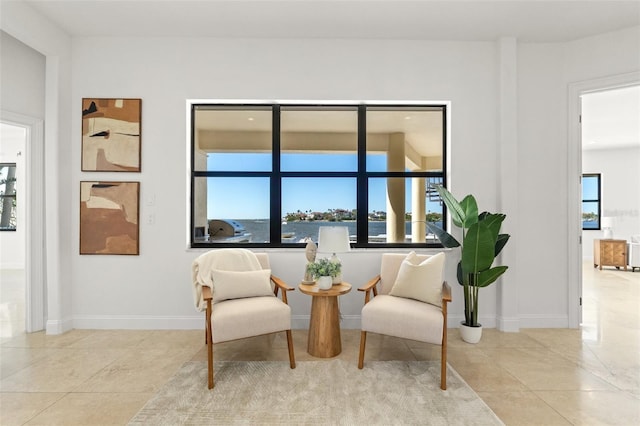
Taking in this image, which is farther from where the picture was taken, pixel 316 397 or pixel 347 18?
pixel 347 18

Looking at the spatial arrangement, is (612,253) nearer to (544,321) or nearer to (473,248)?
(544,321)

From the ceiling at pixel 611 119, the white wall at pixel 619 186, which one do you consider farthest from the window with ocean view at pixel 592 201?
the ceiling at pixel 611 119

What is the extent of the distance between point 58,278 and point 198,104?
7.61 feet

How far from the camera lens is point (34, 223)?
3379 mm

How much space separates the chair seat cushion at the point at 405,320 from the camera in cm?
241

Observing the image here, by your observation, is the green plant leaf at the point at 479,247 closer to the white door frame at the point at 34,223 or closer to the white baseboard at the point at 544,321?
the white baseboard at the point at 544,321

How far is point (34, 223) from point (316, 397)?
11.1 feet

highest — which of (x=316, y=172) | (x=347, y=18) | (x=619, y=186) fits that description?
(x=347, y=18)

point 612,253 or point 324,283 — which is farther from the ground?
point 324,283

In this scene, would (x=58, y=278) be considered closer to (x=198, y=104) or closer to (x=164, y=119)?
(x=164, y=119)

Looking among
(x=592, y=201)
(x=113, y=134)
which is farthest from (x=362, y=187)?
(x=592, y=201)

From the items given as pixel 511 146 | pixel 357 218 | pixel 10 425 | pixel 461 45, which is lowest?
pixel 10 425

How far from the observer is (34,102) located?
11.0 feet

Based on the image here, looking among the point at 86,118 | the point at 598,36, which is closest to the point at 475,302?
the point at 598,36
